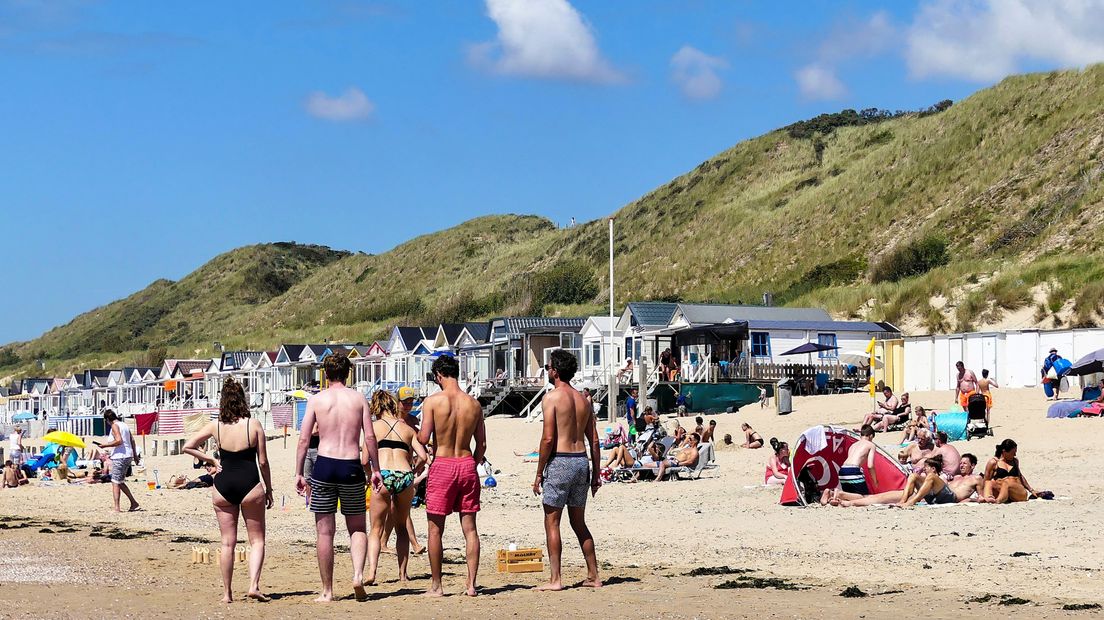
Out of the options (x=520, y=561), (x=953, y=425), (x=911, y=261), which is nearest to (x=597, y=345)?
(x=911, y=261)

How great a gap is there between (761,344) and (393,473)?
102 ft

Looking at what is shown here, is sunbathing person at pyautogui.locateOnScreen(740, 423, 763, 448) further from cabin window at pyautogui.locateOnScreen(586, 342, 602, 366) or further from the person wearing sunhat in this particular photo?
cabin window at pyautogui.locateOnScreen(586, 342, 602, 366)

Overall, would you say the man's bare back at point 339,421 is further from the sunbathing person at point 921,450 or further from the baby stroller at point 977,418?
the baby stroller at point 977,418

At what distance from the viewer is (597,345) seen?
4766 centimetres

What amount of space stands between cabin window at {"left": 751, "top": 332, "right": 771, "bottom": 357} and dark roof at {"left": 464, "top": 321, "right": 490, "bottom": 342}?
1555 cm

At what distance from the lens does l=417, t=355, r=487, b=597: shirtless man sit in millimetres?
9469

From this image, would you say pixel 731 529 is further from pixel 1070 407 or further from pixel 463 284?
pixel 463 284

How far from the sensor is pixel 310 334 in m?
105

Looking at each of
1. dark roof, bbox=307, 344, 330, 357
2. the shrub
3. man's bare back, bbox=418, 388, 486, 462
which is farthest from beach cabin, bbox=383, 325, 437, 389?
man's bare back, bbox=418, 388, 486, 462

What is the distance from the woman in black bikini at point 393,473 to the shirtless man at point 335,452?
89cm

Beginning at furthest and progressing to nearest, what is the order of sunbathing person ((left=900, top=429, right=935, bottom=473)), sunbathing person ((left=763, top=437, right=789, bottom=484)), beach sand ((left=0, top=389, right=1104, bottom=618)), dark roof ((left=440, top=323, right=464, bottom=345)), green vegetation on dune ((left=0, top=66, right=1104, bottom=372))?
dark roof ((left=440, top=323, right=464, bottom=345))
green vegetation on dune ((left=0, top=66, right=1104, bottom=372))
sunbathing person ((left=763, top=437, right=789, bottom=484))
sunbathing person ((left=900, top=429, right=935, bottom=473))
beach sand ((left=0, top=389, right=1104, bottom=618))

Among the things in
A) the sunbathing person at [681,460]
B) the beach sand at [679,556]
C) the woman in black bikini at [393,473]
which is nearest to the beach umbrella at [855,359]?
the beach sand at [679,556]

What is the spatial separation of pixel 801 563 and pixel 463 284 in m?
110

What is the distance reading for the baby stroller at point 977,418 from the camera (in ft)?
77.6
